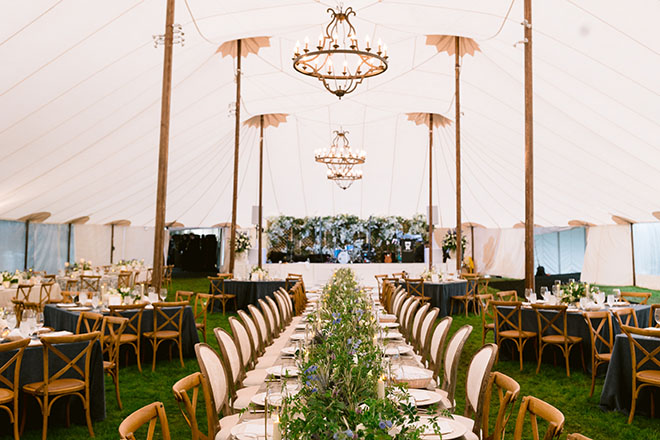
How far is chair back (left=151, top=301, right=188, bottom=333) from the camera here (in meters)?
6.15

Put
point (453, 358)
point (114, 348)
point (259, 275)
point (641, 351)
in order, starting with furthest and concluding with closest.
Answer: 1. point (259, 275)
2. point (114, 348)
3. point (641, 351)
4. point (453, 358)

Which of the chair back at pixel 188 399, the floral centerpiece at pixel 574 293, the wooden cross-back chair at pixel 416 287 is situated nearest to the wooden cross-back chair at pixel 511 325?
the floral centerpiece at pixel 574 293

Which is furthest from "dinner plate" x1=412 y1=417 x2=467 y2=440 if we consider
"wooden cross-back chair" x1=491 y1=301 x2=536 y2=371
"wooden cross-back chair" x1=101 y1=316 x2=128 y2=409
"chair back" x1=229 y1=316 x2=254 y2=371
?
"wooden cross-back chair" x1=491 y1=301 x2=536 y2=371

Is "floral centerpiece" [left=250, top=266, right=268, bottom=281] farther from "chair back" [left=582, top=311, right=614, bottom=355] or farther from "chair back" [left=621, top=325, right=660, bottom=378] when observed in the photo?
"chair back" [left=621, top=325, right=660, bottom=378]

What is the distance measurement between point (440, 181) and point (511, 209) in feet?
8.04

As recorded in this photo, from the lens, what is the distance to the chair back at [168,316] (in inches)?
242

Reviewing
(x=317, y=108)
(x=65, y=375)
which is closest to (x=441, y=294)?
(x=317, y=108)

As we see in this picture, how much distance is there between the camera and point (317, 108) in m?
13.5

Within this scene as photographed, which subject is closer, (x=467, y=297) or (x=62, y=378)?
(x=62, y=378)

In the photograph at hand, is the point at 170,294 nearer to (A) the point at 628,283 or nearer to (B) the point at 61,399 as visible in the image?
(B) the point at 61,399


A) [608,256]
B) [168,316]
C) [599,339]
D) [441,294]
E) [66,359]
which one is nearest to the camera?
[66,359]

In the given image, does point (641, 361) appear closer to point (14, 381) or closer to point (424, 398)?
point (424, 398)

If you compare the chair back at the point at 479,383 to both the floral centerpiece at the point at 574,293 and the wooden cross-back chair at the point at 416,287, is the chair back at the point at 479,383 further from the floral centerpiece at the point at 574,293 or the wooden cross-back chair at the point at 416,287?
the wooden cross-back chair at the point at 416,287

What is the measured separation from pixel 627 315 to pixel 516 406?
6.78 feet
